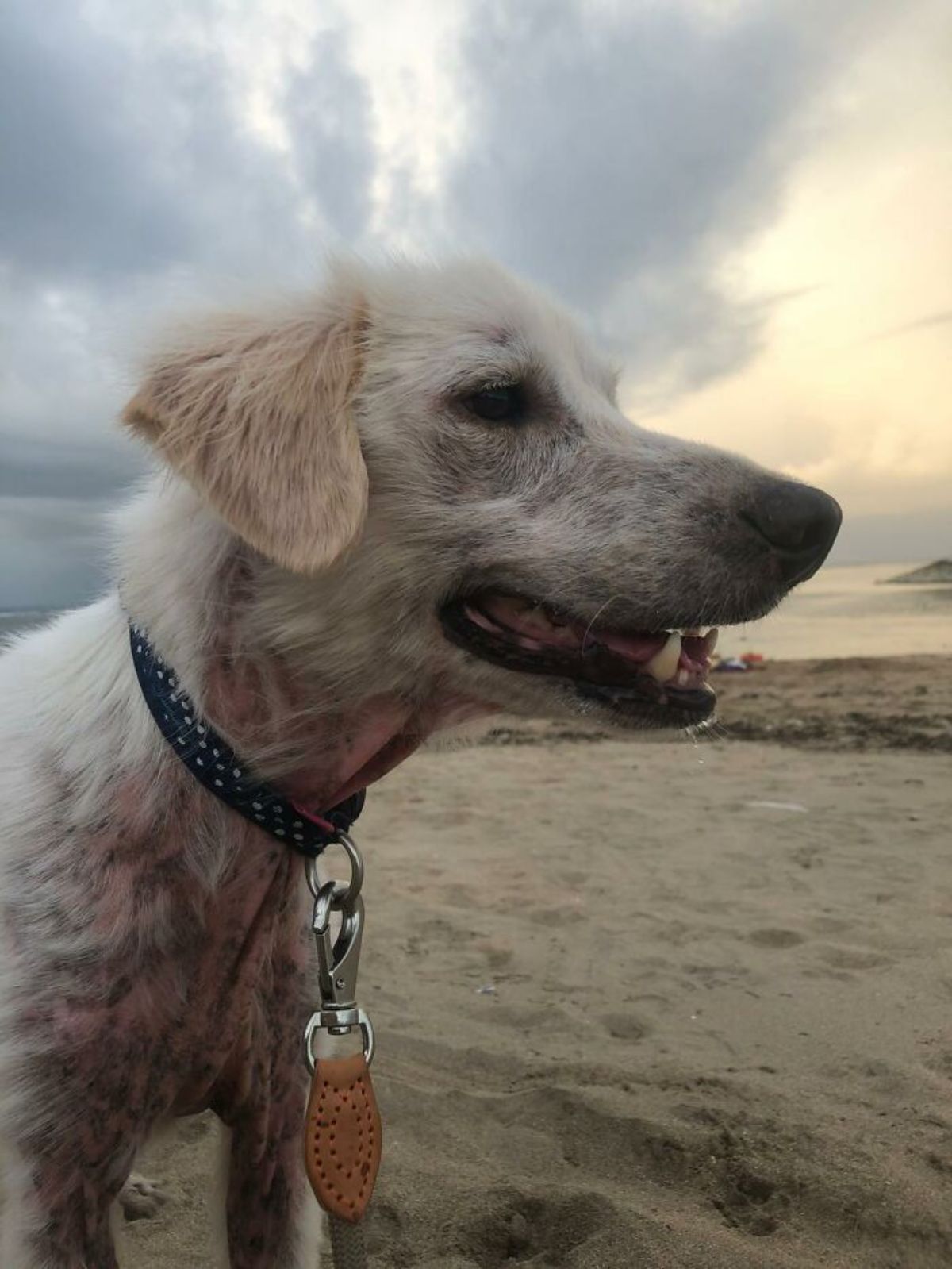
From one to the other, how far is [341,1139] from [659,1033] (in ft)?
6.96

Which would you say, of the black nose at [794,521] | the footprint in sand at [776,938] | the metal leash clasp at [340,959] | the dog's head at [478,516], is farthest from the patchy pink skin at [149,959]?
the footprint in sand at [776,938]

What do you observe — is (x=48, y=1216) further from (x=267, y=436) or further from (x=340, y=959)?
(x=267, y=436)

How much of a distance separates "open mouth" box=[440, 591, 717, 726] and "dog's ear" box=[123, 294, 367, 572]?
1.02 feet

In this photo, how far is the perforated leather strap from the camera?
1729mm

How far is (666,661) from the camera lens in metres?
1.96

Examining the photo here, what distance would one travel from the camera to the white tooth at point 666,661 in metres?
1.94

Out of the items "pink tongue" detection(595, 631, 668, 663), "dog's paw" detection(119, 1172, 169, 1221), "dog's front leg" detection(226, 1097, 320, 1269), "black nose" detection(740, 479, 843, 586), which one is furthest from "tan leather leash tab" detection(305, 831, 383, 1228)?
"dog's paw" detection(119, 1172, 169, 1221)

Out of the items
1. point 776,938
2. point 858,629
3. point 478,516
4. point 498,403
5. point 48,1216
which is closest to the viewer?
point 48,1216

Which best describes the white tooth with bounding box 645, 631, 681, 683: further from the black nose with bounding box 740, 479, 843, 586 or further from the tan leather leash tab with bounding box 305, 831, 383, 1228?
the tan leather leash tab with bounding box 305, 831, 383, 1228

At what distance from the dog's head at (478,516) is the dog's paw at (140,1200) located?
72.7 inches

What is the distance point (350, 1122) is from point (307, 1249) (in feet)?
2.02

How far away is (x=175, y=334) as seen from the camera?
2012 millimetres

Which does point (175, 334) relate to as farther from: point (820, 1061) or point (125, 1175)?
point (820, 1061)

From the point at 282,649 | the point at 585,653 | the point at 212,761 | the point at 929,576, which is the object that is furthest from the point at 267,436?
the point at 929,576
